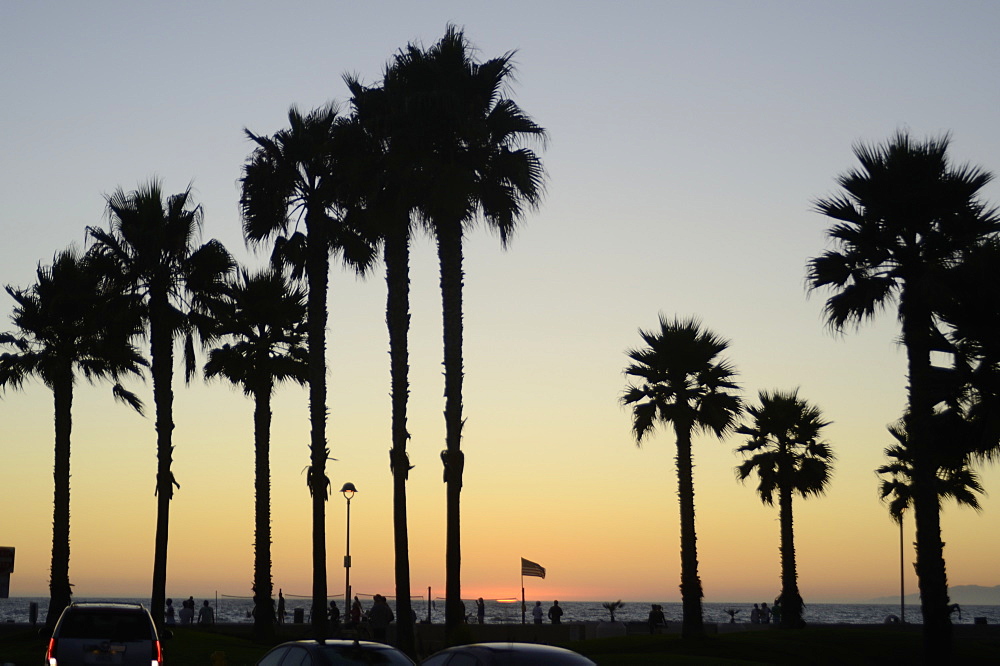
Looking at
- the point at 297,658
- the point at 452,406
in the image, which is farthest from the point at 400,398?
the point at 297,658

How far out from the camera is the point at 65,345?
4150cm

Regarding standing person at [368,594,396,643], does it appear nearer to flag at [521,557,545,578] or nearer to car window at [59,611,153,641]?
flag at [521,557,545,578]

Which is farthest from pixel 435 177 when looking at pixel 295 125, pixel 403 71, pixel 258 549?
pixel 258 549

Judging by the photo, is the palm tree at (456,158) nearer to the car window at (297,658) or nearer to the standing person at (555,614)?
the car window at (297,658)

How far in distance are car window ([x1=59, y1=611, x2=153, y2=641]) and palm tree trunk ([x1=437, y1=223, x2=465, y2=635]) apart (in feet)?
42.0

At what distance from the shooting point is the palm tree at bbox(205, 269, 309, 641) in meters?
39.8

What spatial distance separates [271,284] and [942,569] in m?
24.4

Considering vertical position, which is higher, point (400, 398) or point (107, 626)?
point (400, 398)

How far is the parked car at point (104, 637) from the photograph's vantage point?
18.2 meters

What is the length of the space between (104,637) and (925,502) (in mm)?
20708

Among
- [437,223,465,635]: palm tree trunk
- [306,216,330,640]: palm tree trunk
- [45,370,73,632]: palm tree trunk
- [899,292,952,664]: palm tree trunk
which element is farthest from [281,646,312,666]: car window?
[45,370,73,632]: palm tree trunk

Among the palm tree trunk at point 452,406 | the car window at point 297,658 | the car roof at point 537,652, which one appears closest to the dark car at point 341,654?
the car window at point 297,658

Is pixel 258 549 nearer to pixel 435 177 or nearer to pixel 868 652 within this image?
pixel 435 177

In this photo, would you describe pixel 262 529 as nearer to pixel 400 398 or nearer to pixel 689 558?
pixel 400 398
